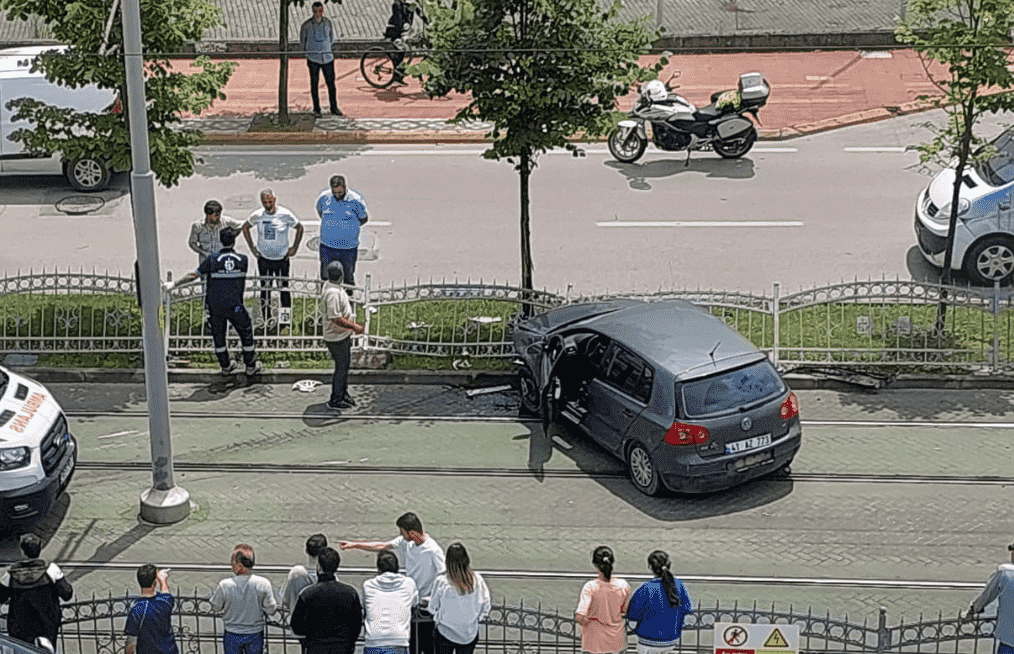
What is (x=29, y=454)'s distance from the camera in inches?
527

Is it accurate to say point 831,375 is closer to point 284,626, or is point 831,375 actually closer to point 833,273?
point 833,273

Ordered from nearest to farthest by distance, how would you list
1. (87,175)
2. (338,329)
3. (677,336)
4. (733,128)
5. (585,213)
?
(677,336) → (338,329) → (585,213) → (87,175) → (733,128)

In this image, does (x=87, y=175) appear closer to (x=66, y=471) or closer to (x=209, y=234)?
(x=209, y=234)

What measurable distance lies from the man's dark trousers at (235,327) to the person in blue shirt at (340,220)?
1.52m

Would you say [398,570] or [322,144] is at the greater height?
[322,144]

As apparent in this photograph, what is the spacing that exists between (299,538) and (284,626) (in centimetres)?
293

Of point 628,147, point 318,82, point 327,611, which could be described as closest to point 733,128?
point 628,147

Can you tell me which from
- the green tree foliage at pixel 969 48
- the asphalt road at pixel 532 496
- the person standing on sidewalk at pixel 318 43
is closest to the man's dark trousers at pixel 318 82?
the person standing on sidewalk at pixel 318 43

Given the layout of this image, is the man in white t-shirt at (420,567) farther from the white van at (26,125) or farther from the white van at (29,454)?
the white van at (26,125)

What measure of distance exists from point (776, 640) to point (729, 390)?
4.28m

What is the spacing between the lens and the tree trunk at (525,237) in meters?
18.2

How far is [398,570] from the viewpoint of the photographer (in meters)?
11.0

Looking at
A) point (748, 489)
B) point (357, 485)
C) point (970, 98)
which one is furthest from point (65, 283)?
point (970, 98)

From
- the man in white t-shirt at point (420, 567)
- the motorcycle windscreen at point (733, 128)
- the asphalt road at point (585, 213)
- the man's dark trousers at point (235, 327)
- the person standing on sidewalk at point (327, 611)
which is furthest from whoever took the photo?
the motorcycle windscreen at point (733, 128)
